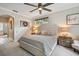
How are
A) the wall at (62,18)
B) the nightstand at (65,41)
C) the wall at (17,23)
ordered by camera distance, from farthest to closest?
the wall at (17,23), the nightstand at (65,41), the wall at (62,18)

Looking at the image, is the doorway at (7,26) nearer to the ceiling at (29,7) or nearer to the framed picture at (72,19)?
the ceiling at (29,7)

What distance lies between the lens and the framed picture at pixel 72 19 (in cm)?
184

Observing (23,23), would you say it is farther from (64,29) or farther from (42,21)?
(64,29)

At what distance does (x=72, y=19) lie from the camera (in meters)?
1.93

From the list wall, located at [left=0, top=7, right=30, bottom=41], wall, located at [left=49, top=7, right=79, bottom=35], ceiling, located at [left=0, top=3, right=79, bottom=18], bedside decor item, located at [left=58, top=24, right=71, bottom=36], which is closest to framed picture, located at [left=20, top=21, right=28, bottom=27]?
wall, located at [left=0, top=7, right=30, bottom=41]

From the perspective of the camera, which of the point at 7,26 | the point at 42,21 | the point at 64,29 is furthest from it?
the point at 7,26

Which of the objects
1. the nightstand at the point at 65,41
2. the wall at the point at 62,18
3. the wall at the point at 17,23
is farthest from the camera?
the wall at the point at 17,23

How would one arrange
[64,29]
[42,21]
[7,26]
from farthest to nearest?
[7,26], [42,21], [64,29]

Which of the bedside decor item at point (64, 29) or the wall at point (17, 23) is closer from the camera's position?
the bedside decor item at point (64, 29)

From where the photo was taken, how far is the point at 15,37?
223cm

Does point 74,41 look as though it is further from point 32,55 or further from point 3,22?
point 3,22

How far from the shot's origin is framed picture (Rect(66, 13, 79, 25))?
184 cm

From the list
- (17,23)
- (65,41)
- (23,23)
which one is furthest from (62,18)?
(17,23)

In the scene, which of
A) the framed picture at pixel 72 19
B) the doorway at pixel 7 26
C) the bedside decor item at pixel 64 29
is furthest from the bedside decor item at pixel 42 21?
the doorway at pixel 7 26
